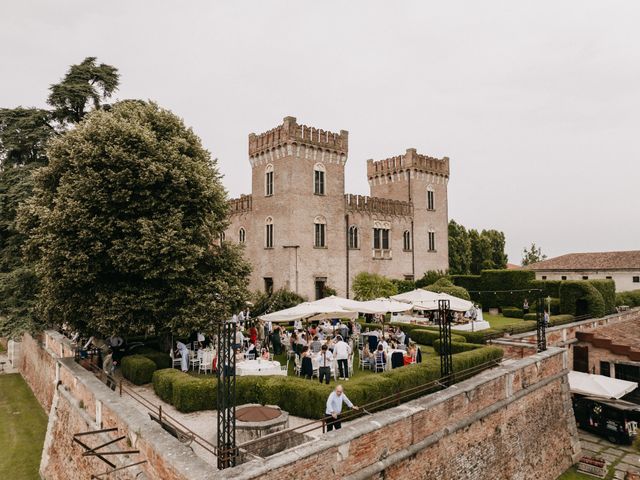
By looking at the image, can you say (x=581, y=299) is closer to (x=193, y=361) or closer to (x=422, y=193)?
(x=422, y=193)

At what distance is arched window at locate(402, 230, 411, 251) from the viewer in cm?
3991

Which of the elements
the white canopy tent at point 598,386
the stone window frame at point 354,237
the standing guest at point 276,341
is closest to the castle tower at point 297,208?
the stone window frame at point 354,237

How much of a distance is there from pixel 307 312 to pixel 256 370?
10.7 feet

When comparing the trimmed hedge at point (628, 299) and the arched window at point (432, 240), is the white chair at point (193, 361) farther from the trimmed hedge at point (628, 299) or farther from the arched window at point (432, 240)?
the trimmed hedge at point (628, 299)

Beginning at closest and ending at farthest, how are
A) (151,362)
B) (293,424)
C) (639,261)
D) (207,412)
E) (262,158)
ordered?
1. (293,424)
2. (207,412)
3. (151,362)
4. (262,158)
5. (639,261)

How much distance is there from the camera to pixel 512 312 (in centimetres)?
3366

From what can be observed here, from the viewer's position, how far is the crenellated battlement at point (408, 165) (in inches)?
1620

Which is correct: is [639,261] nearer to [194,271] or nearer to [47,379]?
[194,271]

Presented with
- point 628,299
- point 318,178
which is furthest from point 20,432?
point 628,299

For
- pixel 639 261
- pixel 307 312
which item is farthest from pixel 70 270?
pixel 639 261

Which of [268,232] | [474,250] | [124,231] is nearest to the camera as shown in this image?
[124,231]

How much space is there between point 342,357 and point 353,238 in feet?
70.8

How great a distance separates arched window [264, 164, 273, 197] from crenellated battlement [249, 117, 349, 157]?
1434 mm

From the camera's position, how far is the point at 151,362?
16.2 meters
